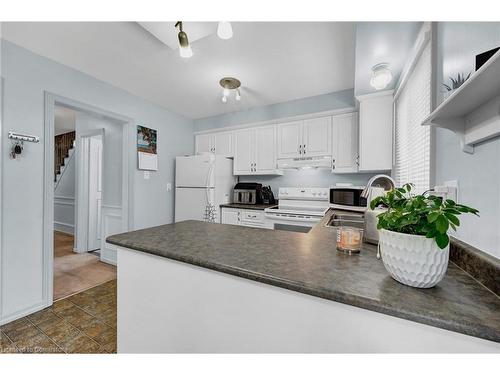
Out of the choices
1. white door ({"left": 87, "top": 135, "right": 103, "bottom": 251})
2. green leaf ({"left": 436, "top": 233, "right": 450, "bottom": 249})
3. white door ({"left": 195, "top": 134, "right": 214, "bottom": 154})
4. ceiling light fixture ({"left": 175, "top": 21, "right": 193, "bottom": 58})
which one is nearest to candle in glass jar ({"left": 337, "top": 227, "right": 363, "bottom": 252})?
green leaf ({"left": 436, "top": 233, "right": 450, "bottom": 249})

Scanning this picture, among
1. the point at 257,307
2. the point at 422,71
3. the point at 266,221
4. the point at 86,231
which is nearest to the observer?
the point at 257,307

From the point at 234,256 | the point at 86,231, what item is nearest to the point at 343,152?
the point at 234,256

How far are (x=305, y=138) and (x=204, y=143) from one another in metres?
1.84

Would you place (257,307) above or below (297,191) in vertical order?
below

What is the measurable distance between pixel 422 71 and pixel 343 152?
141cm

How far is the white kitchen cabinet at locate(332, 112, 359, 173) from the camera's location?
9.38ft

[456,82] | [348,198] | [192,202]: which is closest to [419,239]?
[456,82]

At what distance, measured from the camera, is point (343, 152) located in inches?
115

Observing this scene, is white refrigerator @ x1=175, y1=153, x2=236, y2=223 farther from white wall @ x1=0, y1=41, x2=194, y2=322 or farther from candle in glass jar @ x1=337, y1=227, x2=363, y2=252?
candle in glass jar @ x1=337, y1=227, x2=363, y2=252

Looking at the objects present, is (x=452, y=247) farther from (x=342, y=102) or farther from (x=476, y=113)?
(x=342, y=102)

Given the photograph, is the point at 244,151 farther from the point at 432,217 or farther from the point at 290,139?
the point at 432,217

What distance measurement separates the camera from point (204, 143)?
157 inches

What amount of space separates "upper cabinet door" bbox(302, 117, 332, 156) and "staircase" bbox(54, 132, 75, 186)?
18.3 ft
